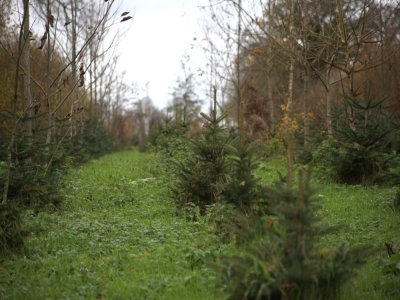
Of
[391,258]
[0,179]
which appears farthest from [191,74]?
[391,258]

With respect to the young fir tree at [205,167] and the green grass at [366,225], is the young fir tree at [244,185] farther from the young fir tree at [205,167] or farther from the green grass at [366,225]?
the young fir tree at [205,167]

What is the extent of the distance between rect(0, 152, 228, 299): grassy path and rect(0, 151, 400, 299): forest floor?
0.04ft

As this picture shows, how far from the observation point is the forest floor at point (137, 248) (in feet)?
15.0

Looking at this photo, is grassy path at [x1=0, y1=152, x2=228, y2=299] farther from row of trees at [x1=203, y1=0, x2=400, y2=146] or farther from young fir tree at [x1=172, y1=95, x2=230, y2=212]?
row of trees at [x1=203, y1=0, x2=400, y2=146]

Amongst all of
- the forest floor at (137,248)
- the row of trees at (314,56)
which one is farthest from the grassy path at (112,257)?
the row of trees at (314,56)

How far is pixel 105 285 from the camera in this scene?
→ 4684mm

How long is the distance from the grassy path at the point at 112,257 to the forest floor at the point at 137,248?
0.04 ft

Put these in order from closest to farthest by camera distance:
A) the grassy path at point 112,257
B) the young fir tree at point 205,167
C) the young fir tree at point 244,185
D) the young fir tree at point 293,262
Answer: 1. the young fir tree at point 293,262
2. the grassy path at point 112,257
3. the young fir tree at point 244,185
4. the young fir tree at point 205,167

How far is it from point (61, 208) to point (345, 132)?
695 cm

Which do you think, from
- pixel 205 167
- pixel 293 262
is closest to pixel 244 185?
pixel 205 167

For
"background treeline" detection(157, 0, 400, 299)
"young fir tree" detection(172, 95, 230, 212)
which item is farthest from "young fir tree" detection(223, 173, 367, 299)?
"young fir tree" detection(172, 95, 230, 212)

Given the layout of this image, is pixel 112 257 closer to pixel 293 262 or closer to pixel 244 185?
pixel 244 185

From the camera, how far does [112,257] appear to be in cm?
552

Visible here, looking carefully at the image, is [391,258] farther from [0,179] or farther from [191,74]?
[191,74]
